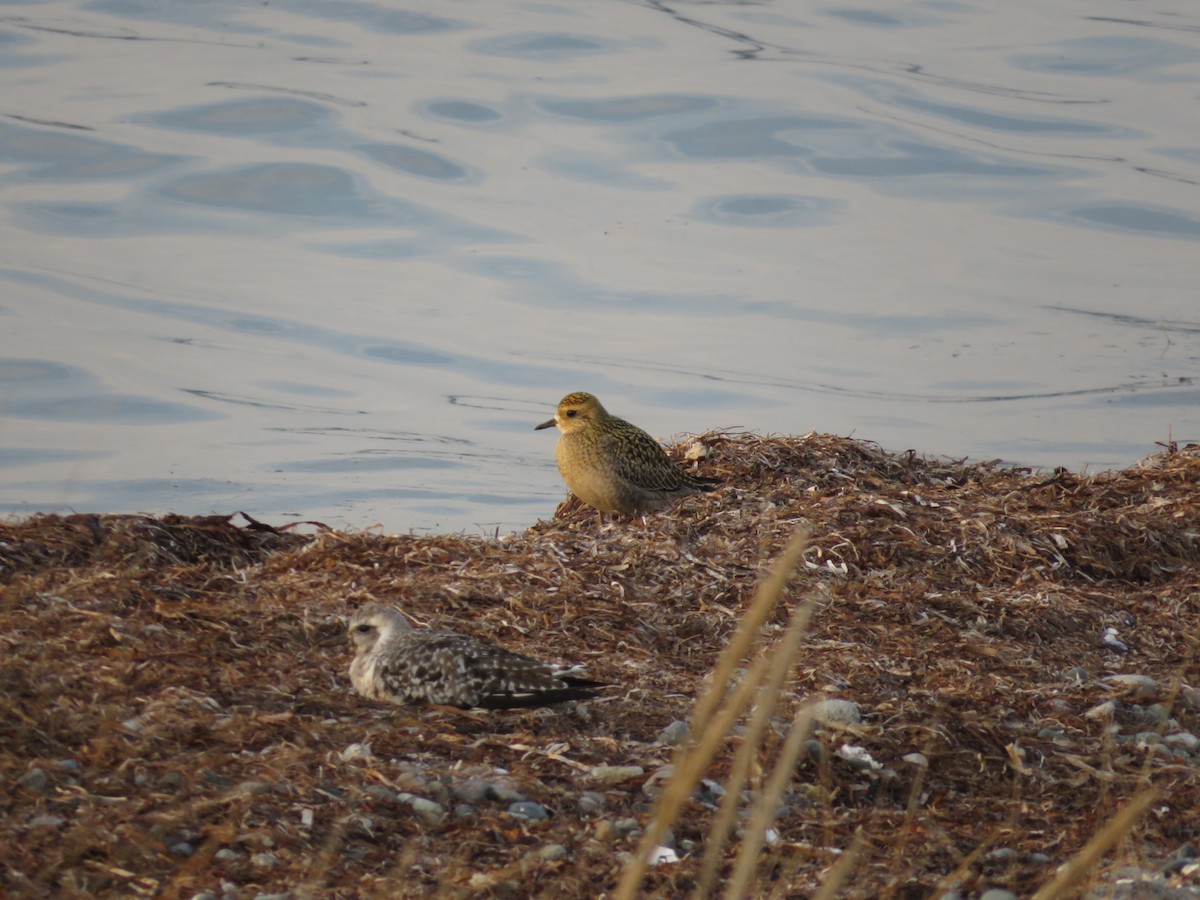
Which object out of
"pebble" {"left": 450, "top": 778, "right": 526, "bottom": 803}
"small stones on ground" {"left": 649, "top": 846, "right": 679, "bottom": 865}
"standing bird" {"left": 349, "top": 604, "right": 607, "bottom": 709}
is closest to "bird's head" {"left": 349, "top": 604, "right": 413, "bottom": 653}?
"standing bird" {"left": 349, "top": 604, "right": 607, "bottom": 709}

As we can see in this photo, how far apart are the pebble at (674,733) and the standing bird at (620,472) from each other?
357 cm

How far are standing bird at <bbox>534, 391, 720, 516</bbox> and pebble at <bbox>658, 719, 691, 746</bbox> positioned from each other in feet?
11.7

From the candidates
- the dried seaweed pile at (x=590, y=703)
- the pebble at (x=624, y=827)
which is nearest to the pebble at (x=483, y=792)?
the dried seaweed pile at (x=590, y=703)

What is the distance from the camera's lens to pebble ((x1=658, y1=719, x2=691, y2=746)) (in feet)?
15.0

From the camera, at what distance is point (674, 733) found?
4609 mm

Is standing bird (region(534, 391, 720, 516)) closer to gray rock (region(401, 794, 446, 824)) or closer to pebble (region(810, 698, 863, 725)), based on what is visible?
pebble (region(810, 698, 863, 725))

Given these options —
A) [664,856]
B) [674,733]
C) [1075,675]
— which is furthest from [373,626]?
[1075,675]

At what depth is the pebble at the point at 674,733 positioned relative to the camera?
457 centimetres

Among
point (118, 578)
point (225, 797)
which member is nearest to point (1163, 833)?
point (225, 797)

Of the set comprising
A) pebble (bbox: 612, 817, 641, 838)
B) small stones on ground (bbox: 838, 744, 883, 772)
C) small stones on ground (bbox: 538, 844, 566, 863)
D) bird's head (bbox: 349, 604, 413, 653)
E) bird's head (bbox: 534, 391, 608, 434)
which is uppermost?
bird's head (bbox: 534, 391, 608, 434)

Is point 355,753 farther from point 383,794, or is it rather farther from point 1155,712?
point 1155,712

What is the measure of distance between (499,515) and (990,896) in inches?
329

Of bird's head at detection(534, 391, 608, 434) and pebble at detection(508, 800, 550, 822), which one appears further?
bird's head at detection(534, 391, 608, 434)

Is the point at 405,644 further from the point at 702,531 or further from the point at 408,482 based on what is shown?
the point at 408,482
